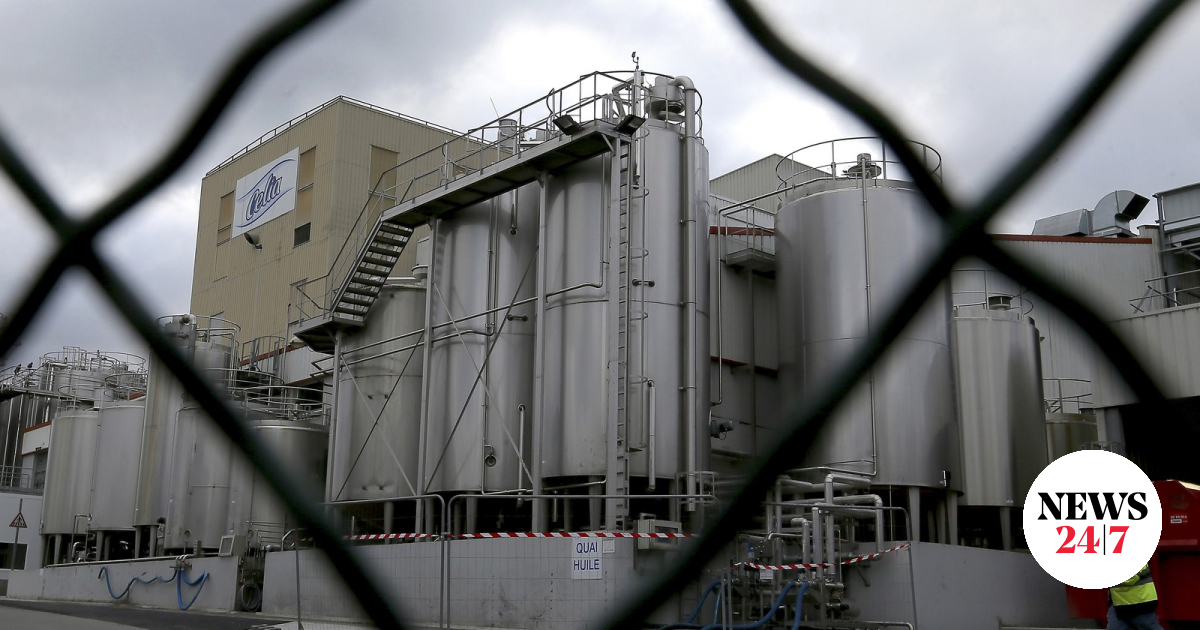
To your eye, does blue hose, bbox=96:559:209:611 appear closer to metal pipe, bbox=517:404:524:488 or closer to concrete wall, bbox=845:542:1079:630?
metal pipe, bbox=517:404:524:488

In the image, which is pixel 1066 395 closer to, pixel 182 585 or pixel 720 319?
pixel 720 319

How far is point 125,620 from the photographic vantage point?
17969 millimetres

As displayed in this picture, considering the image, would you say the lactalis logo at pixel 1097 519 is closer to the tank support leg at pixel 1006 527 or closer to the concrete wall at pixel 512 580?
the concrete wall at pixel 512 580

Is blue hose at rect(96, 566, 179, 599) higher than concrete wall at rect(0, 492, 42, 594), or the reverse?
concrete wall at rect(0, 492, 42, 594)

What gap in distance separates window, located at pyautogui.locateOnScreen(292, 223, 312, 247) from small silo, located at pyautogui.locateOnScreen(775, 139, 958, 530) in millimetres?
20745

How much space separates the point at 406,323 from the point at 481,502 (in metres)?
4.09

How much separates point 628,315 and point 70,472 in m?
21.6

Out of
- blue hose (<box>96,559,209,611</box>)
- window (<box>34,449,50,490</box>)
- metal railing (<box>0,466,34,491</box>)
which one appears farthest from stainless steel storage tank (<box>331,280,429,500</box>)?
window (<box>34,449,50,490</box>)

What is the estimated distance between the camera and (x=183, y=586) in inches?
872

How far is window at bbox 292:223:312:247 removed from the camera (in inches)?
1438

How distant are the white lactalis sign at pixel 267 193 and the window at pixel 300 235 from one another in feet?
2.35

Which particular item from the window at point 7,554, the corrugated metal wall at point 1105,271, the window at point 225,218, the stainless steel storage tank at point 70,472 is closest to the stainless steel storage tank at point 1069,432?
the corrugated metal wall at point 1105,271

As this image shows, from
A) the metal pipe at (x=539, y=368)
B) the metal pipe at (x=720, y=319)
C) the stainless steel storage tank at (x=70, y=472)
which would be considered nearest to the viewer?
the metal pipe at (x=539, y=368)

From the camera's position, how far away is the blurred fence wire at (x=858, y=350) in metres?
1.15
